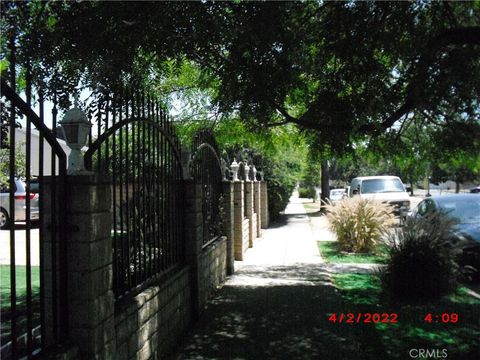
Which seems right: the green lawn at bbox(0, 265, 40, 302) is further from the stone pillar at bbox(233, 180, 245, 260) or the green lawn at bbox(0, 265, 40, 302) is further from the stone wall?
the stone pillar at bbox(233, 180, 245, 260)

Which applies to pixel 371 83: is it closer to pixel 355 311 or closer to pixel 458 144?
pixel 458 144

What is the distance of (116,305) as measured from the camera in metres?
3.99

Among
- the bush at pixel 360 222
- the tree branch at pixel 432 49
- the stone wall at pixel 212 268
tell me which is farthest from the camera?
the bush at pixel 360 222

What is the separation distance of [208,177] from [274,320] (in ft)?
11.0

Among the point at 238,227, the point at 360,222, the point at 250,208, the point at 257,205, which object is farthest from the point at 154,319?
the point at 257,205

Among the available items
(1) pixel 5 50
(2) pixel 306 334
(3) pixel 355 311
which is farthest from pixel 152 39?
(3) pixel 355 311

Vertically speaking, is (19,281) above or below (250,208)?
below

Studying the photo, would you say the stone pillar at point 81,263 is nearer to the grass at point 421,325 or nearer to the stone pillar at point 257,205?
the grass at point 421,325

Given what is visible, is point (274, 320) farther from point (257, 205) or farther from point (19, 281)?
point (257, 205)

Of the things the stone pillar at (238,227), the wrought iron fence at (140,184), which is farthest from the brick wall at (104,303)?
the stone pillar at (238,227)

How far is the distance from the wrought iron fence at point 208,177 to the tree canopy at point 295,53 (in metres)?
1.12

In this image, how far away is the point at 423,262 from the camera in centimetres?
710

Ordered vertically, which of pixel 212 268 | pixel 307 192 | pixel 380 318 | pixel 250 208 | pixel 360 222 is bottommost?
pixel 380 318

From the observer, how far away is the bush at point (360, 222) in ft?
40.5
